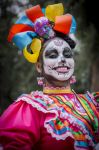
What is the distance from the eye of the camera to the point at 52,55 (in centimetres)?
532

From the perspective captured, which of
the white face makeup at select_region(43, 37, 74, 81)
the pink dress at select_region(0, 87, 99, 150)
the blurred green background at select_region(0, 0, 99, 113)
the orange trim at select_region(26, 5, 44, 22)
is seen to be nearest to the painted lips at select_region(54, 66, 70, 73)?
the white face makeup at select_region(43, 37, 74, 81)

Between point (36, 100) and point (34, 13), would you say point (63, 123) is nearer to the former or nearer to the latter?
point (36, 100)

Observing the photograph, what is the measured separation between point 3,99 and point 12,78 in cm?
111

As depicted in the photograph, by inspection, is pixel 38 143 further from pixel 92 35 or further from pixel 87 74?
pixel 87 74

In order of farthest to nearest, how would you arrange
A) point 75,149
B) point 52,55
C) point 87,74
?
point 87,74
point 52,55
point 75,149

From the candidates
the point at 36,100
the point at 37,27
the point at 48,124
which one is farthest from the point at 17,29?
the point at 48,124

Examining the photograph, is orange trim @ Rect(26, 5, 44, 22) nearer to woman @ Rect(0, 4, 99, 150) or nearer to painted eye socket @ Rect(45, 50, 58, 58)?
woman @ Rect(0, 4, 99, 150)

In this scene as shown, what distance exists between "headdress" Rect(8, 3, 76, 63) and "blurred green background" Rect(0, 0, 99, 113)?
2.77 m

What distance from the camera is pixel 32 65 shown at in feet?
34.7

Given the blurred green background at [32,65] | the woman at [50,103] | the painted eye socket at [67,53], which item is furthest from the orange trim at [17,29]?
the blurred green background at [32,65]

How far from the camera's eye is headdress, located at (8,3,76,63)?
539 centimetres

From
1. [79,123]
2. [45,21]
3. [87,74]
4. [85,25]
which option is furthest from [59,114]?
[87,74]

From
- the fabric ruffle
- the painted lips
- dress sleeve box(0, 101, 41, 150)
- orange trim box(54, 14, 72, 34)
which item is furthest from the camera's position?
orange trim box(54, 14, 72, 34)

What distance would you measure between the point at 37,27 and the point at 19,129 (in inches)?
40.6
